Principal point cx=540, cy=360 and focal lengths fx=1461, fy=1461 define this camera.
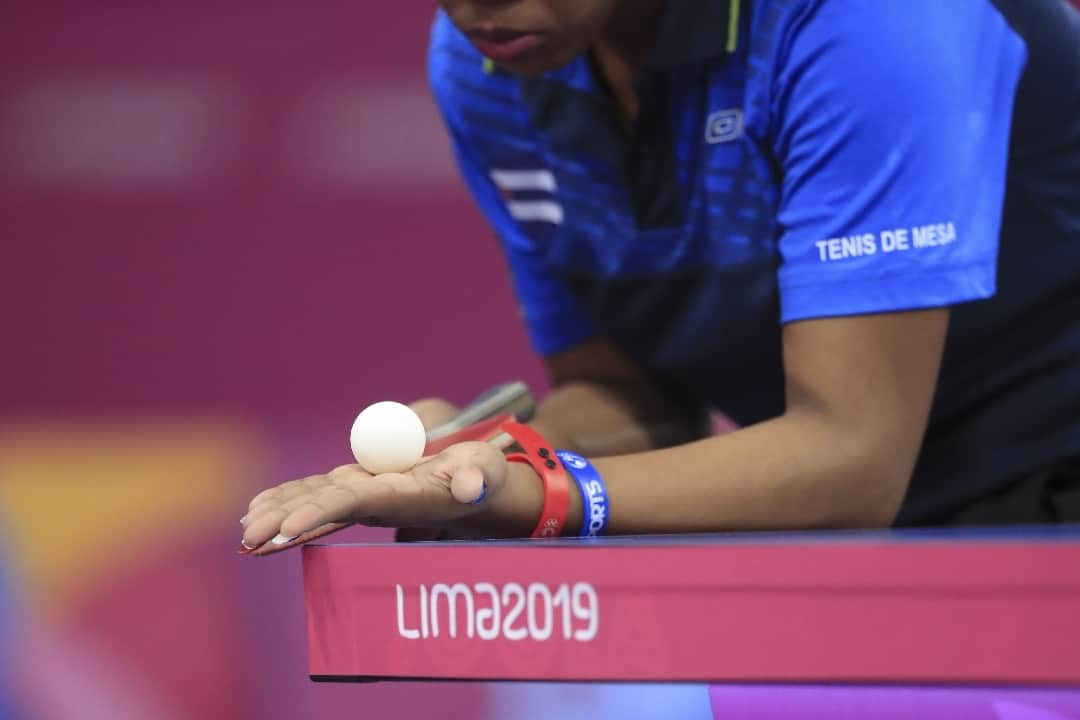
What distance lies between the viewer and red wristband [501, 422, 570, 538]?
2.78ft

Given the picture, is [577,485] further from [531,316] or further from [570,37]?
[531,316]

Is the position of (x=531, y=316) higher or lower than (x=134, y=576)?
higher

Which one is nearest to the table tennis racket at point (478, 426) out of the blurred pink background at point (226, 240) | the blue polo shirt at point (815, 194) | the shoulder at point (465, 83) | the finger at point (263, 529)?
the finger at point (263, 529)

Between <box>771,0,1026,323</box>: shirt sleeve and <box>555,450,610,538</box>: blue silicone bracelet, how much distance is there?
0.55 ft

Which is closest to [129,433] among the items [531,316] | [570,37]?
[531,316]

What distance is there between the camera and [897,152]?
0.89 m

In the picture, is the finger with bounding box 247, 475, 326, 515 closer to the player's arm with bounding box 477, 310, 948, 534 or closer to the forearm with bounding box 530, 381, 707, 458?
the player's arm with bounding box 477, 310, 948, 534

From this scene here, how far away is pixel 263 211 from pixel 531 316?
641 mm

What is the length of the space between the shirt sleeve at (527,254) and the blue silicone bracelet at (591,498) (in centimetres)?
34

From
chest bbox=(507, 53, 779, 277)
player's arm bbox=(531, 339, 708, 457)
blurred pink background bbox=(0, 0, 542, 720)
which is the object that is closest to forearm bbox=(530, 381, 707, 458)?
player's arm bbox=(531, 339, 708, 457)

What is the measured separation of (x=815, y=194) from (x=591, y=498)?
245 mm

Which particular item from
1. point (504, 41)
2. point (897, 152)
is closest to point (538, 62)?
point (504, 41)

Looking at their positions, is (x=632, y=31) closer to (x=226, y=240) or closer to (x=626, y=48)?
(x=626, y=48)

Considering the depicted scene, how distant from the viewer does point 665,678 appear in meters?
0.66
